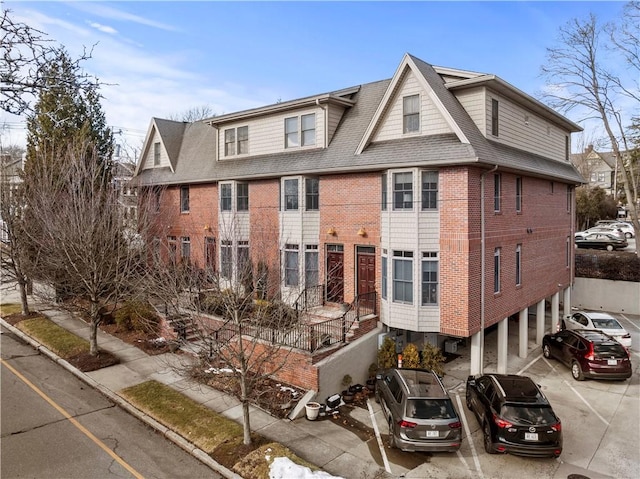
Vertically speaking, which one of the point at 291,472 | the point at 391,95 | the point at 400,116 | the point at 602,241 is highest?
the point at 391,95

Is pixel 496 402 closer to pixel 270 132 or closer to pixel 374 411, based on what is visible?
pixel 374 411

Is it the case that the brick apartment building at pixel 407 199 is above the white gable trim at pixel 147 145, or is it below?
below

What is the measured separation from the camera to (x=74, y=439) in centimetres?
1062

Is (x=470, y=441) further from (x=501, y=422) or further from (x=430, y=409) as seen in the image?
(x=430, y=409)

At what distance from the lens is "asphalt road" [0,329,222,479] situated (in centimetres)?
945

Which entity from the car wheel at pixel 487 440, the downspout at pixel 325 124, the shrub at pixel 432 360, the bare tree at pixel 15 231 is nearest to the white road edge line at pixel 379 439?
the shrub at pixel 432 360

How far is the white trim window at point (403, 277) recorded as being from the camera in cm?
1526

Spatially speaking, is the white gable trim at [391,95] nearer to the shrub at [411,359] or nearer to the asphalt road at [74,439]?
the shrub at [411,359]

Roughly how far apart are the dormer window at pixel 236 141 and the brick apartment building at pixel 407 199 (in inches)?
3.8

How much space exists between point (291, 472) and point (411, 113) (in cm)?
1212

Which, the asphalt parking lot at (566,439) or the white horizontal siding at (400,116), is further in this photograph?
the white horizontal siding at (400,116)

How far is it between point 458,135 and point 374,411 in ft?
29.8

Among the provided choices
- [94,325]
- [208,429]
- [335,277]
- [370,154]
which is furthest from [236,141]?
[208,429]

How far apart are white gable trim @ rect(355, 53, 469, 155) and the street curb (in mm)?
11087
